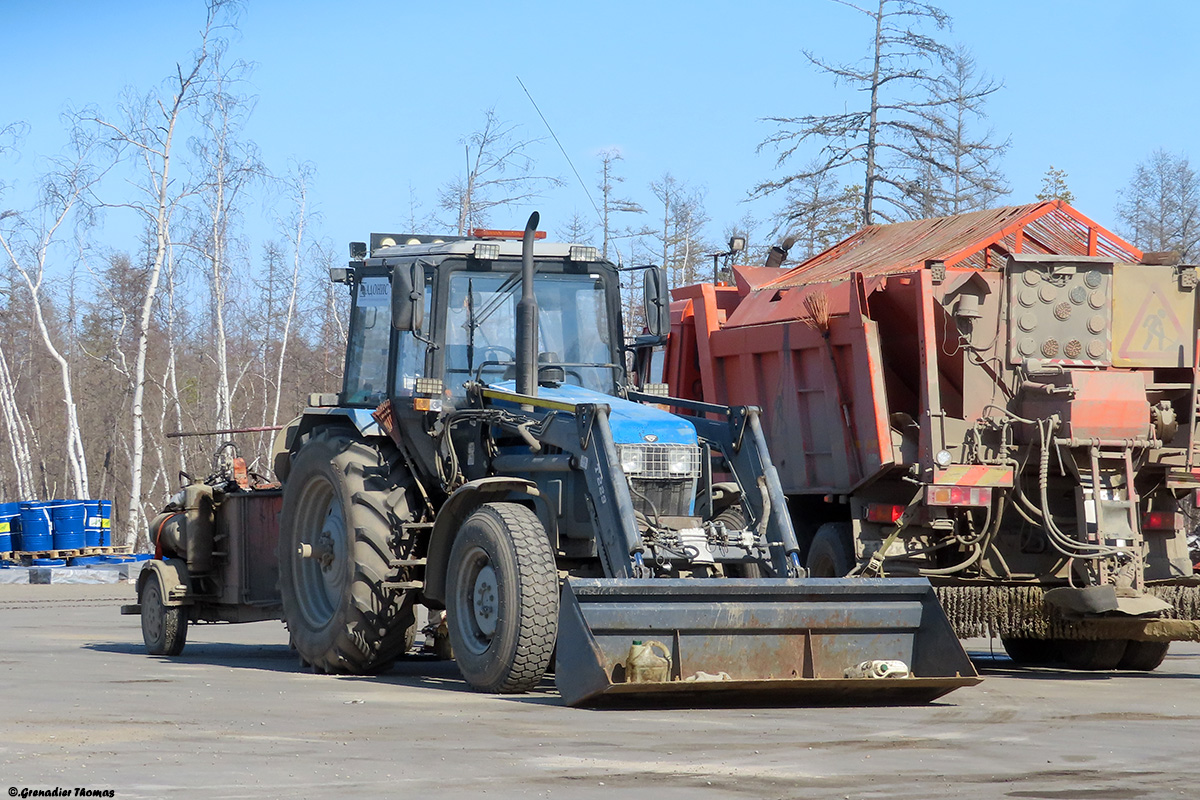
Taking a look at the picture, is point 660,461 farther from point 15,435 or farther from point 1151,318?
point 15,435

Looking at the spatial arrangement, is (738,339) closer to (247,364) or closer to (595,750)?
(595,750)

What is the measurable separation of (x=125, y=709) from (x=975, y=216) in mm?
8310

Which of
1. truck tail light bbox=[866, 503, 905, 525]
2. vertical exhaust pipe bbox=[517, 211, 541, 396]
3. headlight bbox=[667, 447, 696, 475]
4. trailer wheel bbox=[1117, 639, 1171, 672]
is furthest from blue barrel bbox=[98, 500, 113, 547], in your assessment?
headlight bbox=[667, 447, 696, 475]

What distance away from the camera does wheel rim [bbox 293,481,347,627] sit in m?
11.8

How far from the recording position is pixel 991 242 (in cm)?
1312

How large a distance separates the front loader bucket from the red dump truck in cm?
231

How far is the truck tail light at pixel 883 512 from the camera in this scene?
489 inches

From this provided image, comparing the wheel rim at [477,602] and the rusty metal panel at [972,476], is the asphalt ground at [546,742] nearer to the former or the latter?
the wheel rim at [477,602]

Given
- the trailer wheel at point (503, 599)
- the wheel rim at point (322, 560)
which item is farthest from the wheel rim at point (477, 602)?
the wheel rim at point (322, 560)

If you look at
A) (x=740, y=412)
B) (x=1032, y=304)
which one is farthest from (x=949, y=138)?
(x=740, y=412)

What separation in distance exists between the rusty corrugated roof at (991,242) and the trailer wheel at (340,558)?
4.30 metres

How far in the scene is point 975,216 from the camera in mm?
14008

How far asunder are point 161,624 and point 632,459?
224 inches

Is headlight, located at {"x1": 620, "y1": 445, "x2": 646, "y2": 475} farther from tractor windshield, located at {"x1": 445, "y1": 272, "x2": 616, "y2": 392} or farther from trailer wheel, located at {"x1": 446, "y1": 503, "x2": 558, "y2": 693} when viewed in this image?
tractor windshield, located at {"x1": 445, "y1": 272, "x2": 616, "y2": 392}
